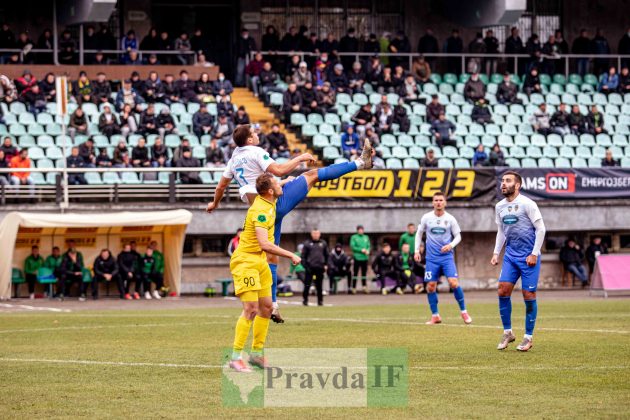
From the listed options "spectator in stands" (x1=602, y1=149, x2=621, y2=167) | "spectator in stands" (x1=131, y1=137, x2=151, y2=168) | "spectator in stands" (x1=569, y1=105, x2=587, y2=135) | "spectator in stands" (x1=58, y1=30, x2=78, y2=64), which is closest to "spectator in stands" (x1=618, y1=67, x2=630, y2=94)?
"spectator in stands" (x1=569, y1=105, x2=587, y2=135)

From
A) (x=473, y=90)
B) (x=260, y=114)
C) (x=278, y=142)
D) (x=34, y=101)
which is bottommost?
(x=278, y=142)

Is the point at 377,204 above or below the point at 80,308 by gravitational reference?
above

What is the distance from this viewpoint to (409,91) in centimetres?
3872

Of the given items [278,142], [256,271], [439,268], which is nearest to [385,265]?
[278,142]

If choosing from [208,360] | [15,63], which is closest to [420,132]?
[15,63]

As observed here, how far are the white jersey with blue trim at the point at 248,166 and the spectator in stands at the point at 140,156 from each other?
18.1 metres

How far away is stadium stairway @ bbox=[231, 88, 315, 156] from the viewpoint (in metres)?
35.9

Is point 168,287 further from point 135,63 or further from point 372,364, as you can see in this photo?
point 372,364

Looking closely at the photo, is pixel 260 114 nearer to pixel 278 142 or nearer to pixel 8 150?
pixel 278 142

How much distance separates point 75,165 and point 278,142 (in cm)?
562

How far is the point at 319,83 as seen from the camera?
37688 mm

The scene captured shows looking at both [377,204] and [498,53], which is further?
[498,53]

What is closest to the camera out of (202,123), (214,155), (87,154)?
(87,154)

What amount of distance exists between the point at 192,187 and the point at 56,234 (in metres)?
3.69
